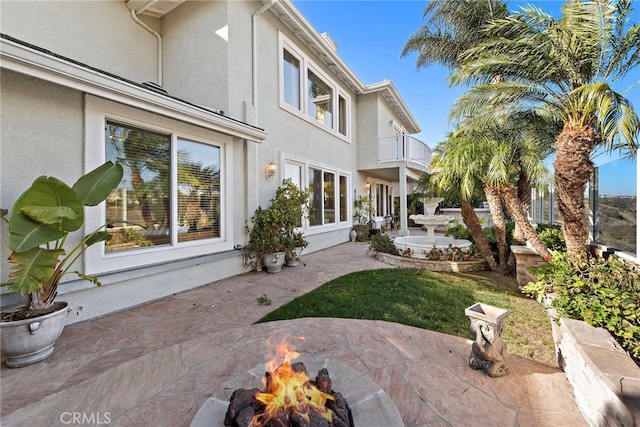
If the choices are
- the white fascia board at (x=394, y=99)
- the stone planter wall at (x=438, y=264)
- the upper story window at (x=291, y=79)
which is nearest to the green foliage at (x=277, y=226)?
the stone planter wall at (x=438, y=264)

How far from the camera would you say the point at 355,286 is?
253 inches

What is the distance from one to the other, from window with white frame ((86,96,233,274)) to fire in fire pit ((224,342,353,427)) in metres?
3.66

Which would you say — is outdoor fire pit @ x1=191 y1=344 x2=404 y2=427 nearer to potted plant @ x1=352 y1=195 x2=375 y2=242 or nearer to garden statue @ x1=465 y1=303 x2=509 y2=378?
garden statue @ x1=465 y1=303 x2=509 y2=378

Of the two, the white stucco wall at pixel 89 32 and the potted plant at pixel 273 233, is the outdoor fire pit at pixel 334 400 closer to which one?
the potted plant at pixel 273 233

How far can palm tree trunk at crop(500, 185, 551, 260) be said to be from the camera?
241 inches

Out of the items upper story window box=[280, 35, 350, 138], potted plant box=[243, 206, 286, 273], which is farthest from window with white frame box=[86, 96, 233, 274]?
upper story window box=[280, 35, 350, 138]

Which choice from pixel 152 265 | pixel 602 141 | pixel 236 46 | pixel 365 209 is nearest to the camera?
pixel 602 141

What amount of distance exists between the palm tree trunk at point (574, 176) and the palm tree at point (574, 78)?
13 millimetres

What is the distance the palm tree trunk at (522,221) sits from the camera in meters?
6.12

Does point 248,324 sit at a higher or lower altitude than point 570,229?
lower

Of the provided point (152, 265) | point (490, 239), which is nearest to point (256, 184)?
point (152, 265)

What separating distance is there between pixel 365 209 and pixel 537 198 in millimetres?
7871

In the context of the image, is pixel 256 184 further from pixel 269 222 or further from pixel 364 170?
pixel 364 170

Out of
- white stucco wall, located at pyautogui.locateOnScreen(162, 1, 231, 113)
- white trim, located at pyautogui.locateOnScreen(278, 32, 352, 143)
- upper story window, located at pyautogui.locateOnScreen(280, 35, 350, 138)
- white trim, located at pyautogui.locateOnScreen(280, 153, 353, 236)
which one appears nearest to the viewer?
white stucco wall, located at pyautogui.locateOnScreen(162, 1, 231, 113)
